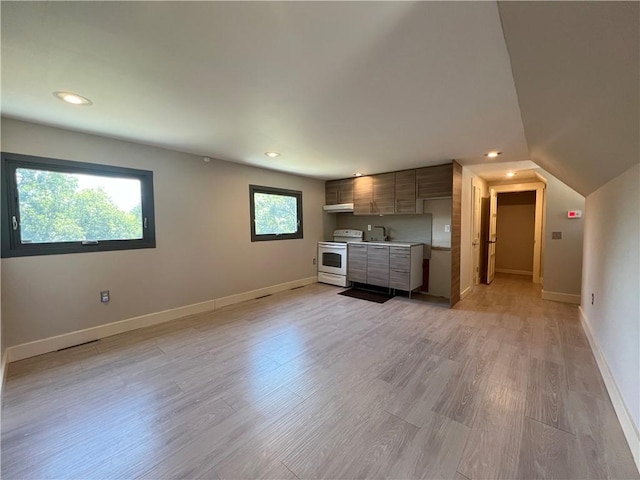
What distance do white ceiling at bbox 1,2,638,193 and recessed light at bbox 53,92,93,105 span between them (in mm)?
60

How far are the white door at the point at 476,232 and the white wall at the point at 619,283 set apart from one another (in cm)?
214

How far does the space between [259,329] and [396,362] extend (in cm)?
166

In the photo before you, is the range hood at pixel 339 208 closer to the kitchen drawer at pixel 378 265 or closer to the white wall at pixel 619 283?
the kitchen drawer at pixel 378 265

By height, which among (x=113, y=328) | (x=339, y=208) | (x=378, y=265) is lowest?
(x=113, y=328)

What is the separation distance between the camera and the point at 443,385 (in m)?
2.09

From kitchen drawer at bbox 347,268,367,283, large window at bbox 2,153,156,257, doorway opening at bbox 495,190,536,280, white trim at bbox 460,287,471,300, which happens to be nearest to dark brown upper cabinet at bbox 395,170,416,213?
kitchen drawer at bbox 347,268,367,283

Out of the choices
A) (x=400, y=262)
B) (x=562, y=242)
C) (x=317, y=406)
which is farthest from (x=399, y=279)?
(x=317, y=406)

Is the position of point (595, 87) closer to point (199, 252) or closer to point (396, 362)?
point (396, 362)

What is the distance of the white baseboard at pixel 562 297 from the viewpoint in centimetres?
420

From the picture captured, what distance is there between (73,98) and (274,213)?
3.13 metres

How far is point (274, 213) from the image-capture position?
4.88m

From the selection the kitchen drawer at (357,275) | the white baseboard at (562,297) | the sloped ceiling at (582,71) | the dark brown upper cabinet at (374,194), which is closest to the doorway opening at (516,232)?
the white baseboard at (562,297)

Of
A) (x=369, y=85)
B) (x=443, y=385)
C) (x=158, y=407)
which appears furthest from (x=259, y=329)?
(x=369, y=85)

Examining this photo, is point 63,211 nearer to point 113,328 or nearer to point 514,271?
point 113,328
